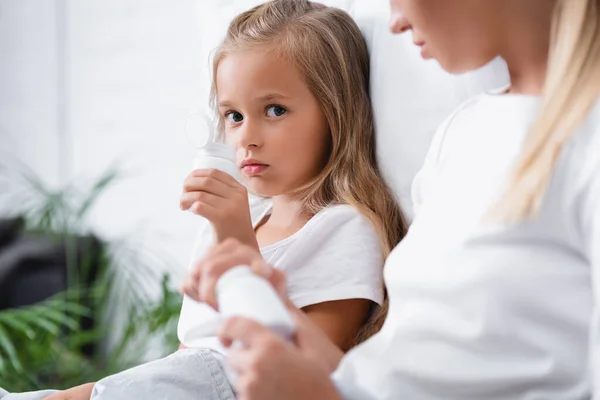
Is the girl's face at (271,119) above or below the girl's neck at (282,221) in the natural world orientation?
above

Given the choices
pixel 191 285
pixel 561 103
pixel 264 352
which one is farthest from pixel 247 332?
pixel 561 103

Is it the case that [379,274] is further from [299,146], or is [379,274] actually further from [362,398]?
[362,398]

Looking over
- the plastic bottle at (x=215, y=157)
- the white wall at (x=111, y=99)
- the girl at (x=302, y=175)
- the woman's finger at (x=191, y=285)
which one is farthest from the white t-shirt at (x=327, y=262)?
the white wall at (x=111, y=99)

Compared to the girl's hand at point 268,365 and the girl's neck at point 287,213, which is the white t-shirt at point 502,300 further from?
the girl's neck at point 287,213

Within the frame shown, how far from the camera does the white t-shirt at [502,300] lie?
2.38ft

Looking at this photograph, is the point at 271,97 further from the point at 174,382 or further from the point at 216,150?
the point at 174,382

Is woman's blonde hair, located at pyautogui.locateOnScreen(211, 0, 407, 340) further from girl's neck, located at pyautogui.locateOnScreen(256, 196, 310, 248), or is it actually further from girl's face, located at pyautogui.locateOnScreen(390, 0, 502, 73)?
girl's face, located at pyautogui.locateOnScreen(390, 0, 502, 73)

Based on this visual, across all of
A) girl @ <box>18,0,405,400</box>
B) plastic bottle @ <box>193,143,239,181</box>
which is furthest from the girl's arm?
plastic bottle @ <box>193,143,239,181</box>

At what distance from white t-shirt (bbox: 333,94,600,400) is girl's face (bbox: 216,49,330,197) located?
449 millimetres

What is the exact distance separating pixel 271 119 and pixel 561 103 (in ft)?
1.83

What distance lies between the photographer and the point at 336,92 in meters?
1.24

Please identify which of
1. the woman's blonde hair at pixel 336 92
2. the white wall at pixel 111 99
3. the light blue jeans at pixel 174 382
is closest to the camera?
the light blue jeans at pixel 174 382

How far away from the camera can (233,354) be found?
686 mm

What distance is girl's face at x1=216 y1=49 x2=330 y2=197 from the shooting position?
1.22 metres
